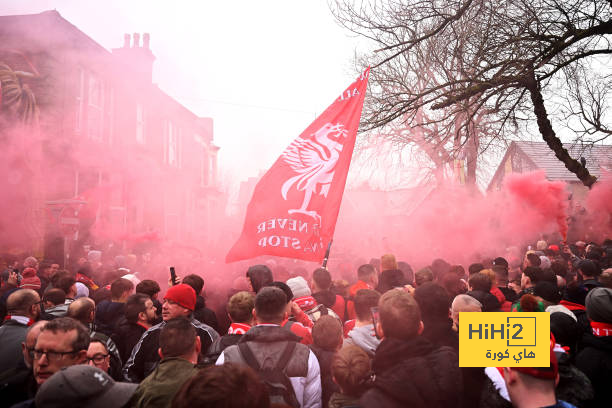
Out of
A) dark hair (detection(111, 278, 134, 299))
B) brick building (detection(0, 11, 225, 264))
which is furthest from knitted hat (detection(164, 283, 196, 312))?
brick building (detection(0, 11, 225, 264))

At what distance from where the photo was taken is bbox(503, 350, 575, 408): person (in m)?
1.70

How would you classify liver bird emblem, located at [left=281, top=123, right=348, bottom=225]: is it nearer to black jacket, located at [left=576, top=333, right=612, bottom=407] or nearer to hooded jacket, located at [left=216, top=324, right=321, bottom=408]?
hooded jacket, located at [left=216, top=324, right=321, bottom=408]

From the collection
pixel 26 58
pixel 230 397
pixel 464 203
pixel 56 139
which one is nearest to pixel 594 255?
pixel 464 203

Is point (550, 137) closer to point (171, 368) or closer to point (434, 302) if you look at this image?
point (434, 302)

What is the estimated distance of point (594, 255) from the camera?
26.8 feet

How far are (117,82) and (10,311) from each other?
16.8 meters

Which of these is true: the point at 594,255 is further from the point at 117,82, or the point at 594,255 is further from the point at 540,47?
the point at 117,82

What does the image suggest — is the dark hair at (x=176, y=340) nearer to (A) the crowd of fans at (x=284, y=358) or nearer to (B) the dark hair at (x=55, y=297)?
(A) the crowd of fans at (x=284, y=358)

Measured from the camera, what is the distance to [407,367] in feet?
7.16

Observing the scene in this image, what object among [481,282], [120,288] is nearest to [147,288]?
[120,288]

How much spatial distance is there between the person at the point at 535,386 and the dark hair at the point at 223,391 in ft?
3.64

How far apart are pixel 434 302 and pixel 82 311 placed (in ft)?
9.94

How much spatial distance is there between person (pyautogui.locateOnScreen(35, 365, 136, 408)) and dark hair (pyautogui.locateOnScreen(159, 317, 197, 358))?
1.70ft

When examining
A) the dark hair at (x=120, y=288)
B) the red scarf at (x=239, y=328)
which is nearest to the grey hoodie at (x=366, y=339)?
the red scarf at (x=239, y=328)
